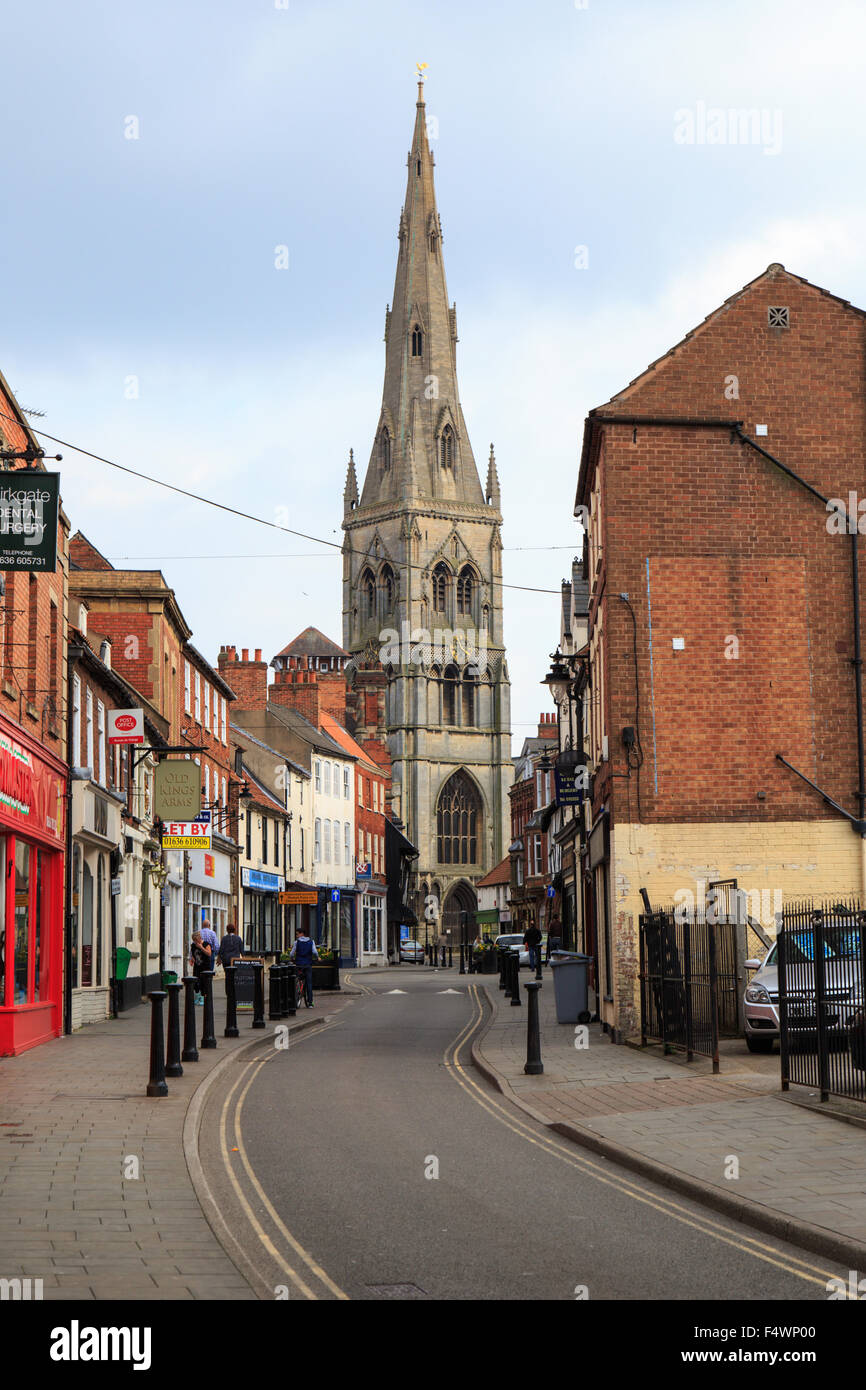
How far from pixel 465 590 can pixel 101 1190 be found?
371ft

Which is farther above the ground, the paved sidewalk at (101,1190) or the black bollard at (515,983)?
the paved sidewalk at (101,1190)

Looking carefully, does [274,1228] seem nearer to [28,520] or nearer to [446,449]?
[28,520]

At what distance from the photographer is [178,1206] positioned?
9516 millimetres

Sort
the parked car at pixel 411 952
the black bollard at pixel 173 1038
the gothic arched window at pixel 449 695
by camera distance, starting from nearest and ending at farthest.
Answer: the black bollard at pixel 173 1038 < the parked car at pixel 411 952 < the gothic arched window at pixel 449 695

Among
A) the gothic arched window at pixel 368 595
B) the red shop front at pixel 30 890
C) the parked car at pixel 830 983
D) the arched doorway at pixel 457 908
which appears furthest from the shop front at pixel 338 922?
the parked car at pixel 830 983

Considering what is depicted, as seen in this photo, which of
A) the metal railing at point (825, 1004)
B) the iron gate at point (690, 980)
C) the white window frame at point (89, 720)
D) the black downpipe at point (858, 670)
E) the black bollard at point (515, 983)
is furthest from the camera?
the black bollard at point (515, 983)

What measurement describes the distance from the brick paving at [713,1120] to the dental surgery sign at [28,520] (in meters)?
7.02

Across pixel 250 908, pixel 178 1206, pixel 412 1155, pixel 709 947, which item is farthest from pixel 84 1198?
pixel 250 908

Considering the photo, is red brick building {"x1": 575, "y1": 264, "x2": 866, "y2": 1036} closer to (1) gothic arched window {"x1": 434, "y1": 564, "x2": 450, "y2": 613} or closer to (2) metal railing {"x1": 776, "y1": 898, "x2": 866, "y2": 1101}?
(2) metal railing {"x1": 776, "y1": 898, "x2": 866, "y2": 1101}

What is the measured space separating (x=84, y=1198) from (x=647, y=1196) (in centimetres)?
352

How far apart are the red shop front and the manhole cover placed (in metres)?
11.6

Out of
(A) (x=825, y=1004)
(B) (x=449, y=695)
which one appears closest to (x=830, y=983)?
(A) (x=825, y=1004)

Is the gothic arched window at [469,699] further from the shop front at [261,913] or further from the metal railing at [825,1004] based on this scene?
the metal railing at [825,1004]

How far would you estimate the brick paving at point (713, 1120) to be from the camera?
970 cm
